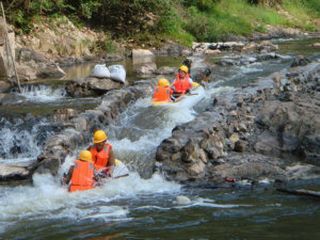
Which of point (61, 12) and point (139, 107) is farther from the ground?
point (61, 12)

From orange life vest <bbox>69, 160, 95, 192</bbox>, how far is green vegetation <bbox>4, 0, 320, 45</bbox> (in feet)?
43.0

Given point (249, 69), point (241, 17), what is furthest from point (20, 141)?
point (241, 17)

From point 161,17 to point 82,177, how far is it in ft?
60.9

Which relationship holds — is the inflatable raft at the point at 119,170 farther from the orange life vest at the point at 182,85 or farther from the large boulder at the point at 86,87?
the large boulder at the point at 86,87

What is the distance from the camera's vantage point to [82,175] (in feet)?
31.1

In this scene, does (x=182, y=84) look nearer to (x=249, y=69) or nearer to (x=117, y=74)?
(x=117, y=74)

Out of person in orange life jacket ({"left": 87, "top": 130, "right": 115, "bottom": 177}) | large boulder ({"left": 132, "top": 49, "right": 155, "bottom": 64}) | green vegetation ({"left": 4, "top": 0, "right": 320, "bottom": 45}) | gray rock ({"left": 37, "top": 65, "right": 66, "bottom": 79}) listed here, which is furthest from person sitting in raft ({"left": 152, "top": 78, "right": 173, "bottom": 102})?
green vegetation ({"left": 4, "top": 0, "right": 320, "bottom": 45})

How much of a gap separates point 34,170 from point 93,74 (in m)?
6.33

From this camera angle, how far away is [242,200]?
27.6 feet

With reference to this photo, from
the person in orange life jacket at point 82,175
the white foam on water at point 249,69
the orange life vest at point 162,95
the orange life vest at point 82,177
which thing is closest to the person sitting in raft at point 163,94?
the orange life vest at point 162,95

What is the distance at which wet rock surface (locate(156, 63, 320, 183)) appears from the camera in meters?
10.0

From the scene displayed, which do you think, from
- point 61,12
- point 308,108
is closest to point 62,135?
point 308,108

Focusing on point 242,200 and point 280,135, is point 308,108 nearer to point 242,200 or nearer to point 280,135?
point 280,135

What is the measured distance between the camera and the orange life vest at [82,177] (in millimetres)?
9406
